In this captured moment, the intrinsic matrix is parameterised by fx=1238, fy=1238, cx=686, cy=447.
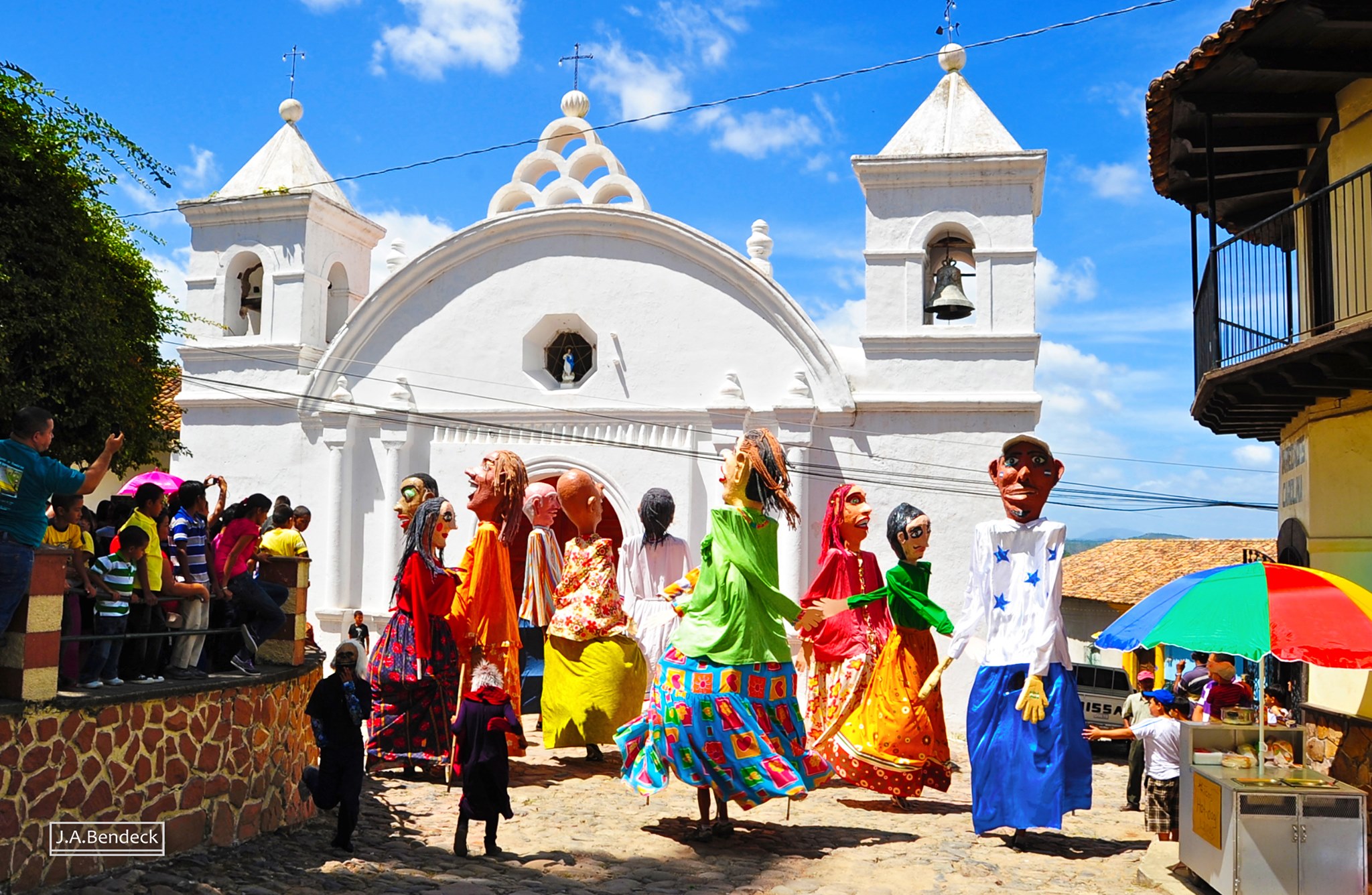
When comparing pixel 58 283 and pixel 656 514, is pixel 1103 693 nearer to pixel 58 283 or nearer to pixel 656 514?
pixel 656 514

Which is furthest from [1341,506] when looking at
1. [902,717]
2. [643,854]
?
[643,854]

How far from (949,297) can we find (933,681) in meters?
7.77

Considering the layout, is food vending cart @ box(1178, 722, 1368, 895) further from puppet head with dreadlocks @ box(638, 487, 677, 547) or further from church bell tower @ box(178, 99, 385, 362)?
church bell tower @ box(178, 99, 385, 362)

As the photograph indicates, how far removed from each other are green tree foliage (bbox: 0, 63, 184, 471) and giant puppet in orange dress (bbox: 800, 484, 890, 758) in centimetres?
742

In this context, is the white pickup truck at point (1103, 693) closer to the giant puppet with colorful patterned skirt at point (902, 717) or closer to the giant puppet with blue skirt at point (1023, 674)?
the giant puppet with colorful patterned skirt at point (902, 717)

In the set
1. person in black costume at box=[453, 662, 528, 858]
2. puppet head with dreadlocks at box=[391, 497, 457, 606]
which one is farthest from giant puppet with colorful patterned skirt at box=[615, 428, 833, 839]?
puppet head with dreadlocks at box=[391, 497, 457, 606]

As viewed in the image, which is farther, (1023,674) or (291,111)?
(291,111)

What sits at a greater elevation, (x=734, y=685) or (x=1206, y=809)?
(x=734, y=685)

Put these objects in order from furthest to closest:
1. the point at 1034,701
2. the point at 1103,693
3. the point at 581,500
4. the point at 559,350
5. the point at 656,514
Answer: the point at 559,350 < the point at 1103,693 < the point at 656,514 < the point at 581,500 < the point at 1034,701

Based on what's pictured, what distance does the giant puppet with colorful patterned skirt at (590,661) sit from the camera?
9516 millimetres

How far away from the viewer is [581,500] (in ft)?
33.5

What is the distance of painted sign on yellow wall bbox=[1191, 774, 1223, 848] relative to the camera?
6.06m

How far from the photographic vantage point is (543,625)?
10.4 meters
